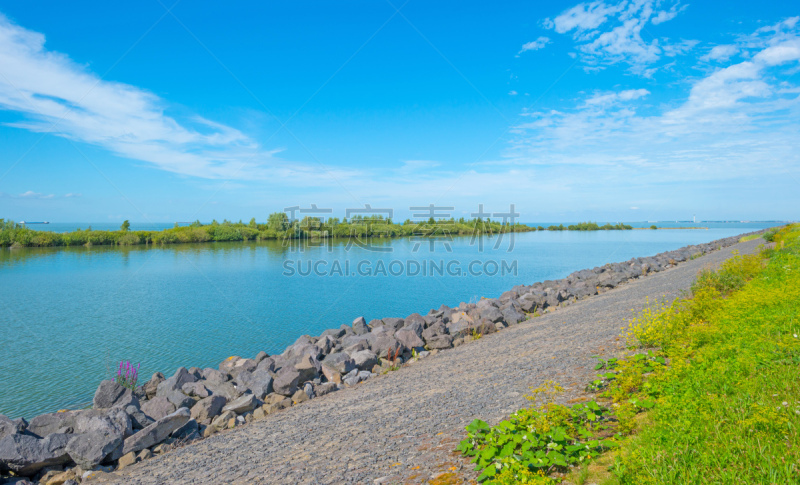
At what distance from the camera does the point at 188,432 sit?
22.3 feet

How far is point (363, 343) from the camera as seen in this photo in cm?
1098

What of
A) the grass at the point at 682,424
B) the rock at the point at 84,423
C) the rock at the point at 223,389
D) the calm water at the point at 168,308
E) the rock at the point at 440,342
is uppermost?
the grass at the point at 682,424

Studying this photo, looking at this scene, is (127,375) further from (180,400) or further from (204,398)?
(204,398)

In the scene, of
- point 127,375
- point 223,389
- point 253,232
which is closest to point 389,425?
point 223,389

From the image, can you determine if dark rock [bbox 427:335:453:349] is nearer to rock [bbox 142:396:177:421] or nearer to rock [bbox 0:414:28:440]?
rock [bbox 142:396:177:421]

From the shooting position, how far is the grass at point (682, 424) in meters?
2.79

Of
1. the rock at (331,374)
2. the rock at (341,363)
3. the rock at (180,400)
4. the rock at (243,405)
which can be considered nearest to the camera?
the rock at (243,405)

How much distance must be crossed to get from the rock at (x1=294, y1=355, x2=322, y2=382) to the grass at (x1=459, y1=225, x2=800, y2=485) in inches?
228

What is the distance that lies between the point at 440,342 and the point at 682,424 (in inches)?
322

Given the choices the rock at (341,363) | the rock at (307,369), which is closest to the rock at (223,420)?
the rock at (307,369)

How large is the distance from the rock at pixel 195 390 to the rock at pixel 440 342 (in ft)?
18.7

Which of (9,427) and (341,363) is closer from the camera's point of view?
(9,427)

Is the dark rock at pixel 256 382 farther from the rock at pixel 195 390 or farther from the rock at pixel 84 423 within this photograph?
the rock at pixel 84 423

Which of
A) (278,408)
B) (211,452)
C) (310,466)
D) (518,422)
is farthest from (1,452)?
(518,422)
